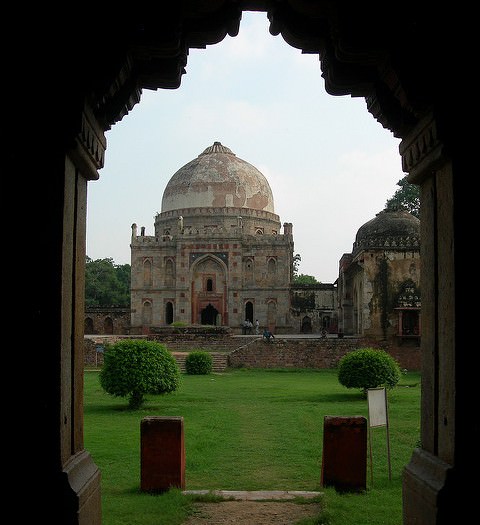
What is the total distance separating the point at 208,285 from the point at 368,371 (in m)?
21.2

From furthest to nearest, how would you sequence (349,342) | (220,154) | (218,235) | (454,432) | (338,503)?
(220,154), (218,235), (349,342), (338,503), (454,432)

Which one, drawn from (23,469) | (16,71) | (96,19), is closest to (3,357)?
(23,469)

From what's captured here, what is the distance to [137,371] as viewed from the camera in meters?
→ 12.5

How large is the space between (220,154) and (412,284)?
1933 cm

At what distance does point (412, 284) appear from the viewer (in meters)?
24.4

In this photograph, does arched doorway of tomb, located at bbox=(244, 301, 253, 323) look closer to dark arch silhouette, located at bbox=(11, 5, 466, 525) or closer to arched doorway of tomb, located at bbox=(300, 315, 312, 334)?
arched doorway of tomb, located at bbox=(300, 315, 312, 334)

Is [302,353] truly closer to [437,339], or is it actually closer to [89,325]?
[89,325]

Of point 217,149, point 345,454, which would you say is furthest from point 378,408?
point 217,149

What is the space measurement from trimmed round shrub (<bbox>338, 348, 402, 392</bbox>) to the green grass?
14.2 inches

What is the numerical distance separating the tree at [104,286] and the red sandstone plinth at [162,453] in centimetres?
4031

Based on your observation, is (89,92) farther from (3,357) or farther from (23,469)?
(23,469)

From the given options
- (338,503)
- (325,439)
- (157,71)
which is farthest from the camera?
(325,439)

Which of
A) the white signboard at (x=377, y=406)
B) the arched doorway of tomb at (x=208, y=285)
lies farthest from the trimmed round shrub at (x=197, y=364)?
the white signboard at (x=377, y=406)

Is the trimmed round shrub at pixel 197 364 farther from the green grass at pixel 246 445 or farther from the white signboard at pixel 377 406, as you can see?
the white signboard at pixel 377 406
